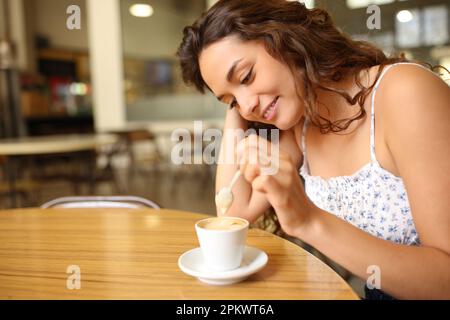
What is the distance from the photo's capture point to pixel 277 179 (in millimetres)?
664

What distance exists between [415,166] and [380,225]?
0.77 ft

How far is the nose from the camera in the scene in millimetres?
1029

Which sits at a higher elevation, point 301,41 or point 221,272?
point 301,41

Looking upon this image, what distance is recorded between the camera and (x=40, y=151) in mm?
3539

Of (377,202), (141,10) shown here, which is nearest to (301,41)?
(377,202)

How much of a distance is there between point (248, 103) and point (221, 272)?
504mm

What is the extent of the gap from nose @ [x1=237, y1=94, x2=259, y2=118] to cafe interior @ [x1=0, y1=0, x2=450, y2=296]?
344 cm

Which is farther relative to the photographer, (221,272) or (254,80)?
(254,80)

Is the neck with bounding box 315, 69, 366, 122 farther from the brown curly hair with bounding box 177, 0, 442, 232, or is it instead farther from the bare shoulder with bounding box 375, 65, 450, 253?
the bare shoulder with bounding box 375, 65, 450, 253

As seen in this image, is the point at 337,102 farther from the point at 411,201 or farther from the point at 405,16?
the point at 405,16

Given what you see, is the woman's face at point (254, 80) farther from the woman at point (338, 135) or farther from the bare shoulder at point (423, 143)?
the bare shoulder at point (423, 143)

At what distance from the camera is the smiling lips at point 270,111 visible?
41.2 inches

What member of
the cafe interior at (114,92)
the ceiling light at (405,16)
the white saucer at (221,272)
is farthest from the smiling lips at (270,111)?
the ceiling light at (405,16)
